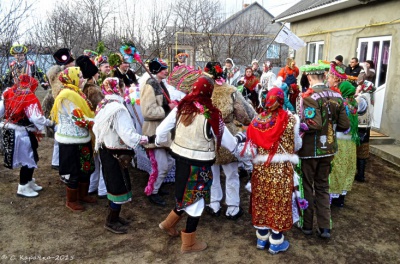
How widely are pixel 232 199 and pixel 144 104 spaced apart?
5.30 ft

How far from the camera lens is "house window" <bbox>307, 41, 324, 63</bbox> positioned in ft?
37.0

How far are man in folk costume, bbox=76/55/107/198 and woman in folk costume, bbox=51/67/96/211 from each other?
21 cm

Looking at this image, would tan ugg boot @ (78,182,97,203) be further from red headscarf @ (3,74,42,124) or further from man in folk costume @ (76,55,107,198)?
red headscarf @ (3,74,42,124)

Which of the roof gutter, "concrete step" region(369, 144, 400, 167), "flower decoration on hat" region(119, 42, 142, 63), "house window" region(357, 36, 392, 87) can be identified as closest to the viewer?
"flower decoration on hat" region(119, 42, 142, 63)

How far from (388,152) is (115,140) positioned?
577 cm

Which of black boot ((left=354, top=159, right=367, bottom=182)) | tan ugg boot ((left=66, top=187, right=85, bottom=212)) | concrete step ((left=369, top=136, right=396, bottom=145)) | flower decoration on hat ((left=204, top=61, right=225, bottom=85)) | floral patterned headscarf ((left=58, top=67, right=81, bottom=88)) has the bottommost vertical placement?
tan ugg boot ((left=66, top=187, right=85, bottom=212))

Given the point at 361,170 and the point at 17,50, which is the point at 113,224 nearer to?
the point at 17,50

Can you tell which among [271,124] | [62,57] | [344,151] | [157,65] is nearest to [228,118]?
[271,124]

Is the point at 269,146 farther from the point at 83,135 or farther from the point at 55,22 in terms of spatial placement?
the point at 55,22

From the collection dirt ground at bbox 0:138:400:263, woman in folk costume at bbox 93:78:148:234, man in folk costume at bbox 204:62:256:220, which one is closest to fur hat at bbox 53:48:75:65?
woman in folk costume at bbox 93:78:148:234

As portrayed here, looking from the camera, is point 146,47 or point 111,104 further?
point 146,47

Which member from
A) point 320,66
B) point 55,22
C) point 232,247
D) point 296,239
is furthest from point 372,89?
point 55,22

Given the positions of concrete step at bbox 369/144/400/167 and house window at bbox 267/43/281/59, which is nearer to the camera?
concrete step at bbox 369/144/400/167

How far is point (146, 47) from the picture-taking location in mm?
12320
